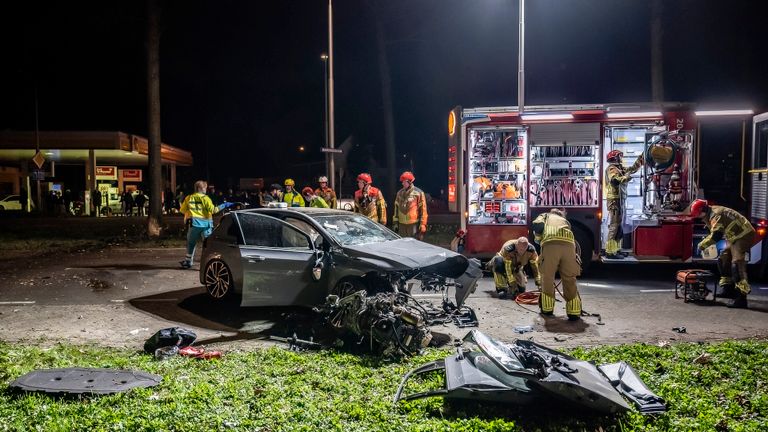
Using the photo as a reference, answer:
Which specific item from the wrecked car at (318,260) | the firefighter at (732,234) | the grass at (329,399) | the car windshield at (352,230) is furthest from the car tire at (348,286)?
the firefighter at (732,234)

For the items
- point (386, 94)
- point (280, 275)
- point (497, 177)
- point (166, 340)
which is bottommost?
point (166, 340)

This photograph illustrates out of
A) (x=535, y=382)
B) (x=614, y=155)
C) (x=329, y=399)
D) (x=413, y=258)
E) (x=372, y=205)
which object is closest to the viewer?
(x=535, y=382)

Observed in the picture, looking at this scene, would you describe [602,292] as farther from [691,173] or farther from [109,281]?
[109,281]

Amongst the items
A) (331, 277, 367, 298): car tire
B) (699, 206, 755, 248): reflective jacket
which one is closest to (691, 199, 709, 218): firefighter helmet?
(699, 206, 755, 248): reflective jacket

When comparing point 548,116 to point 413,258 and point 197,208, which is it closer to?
point 413,258

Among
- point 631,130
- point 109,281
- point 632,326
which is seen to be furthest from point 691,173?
point 109,281

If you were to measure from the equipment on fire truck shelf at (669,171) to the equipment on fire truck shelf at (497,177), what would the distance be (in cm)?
226

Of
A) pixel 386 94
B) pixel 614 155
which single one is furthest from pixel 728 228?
pixel 386 94

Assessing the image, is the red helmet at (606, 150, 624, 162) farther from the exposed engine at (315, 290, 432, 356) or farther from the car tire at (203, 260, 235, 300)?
the car tire at (203, 260, 235, 300)

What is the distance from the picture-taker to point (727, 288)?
8.44 m

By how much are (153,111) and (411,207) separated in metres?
11.8

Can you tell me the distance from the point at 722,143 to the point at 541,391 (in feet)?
27.1

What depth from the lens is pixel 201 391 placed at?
14.4 feet

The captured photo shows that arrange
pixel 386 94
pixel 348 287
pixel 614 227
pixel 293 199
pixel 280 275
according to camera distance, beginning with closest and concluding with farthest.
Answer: pixel 348 287, pixel 280 275, pixel 614 227, pixel 293 199, pixel 386 94
